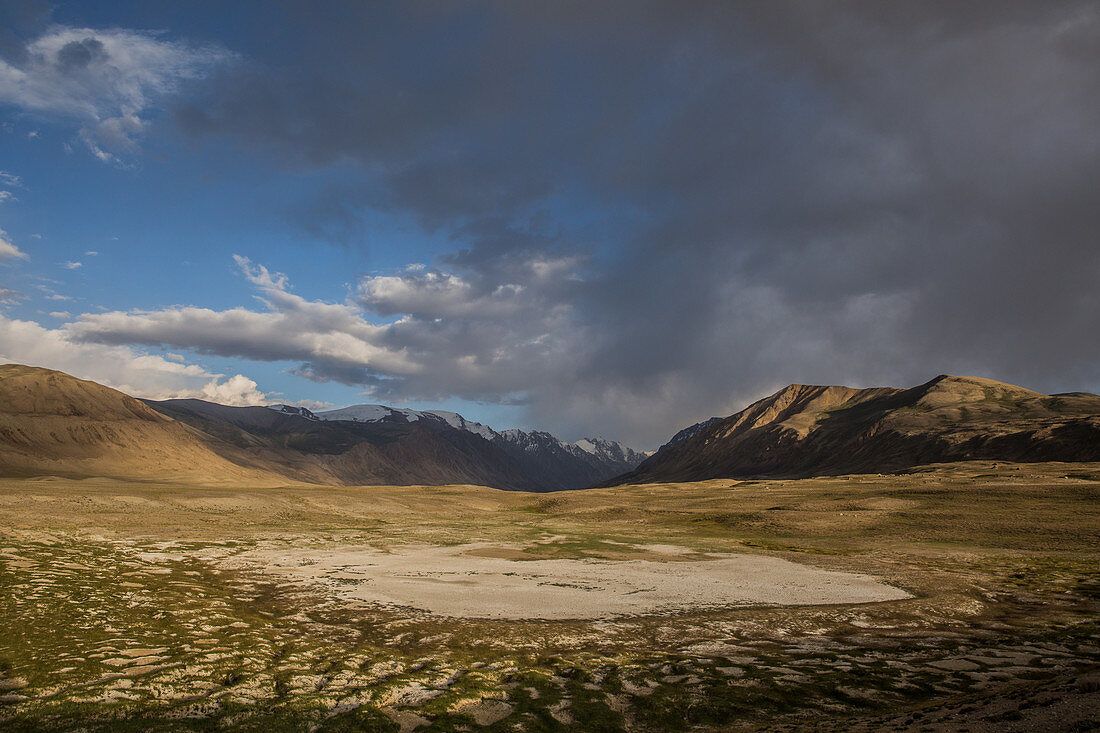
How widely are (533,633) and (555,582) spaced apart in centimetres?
858

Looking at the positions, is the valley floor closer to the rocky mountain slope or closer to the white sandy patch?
the white sandy patch

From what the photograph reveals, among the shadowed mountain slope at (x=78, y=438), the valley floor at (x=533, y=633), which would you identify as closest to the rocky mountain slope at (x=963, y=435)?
the valley floor at (x=533, y=633)

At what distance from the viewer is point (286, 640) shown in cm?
1394

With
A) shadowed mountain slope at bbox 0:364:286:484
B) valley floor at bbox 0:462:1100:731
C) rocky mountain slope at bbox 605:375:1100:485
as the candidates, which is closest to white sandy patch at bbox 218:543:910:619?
valley floor at bbox 0:462:1100:731

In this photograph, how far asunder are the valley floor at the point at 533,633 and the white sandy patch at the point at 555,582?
18 centimetres

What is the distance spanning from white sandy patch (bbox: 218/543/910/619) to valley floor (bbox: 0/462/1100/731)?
18 cm

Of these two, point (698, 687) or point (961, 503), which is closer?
point (698, 687)

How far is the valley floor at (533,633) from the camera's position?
9430 mm

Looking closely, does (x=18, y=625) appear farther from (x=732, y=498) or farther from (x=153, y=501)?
(x=732, y=498)

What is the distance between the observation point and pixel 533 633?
50.8 ft

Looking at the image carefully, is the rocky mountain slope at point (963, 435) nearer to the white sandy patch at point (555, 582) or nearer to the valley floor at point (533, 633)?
the valley floor at point (533, 633)

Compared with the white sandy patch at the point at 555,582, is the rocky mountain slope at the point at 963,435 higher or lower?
higher

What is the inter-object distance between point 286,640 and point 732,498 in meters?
73.7

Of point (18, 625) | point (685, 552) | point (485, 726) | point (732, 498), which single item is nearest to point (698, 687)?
point (485, 726)
